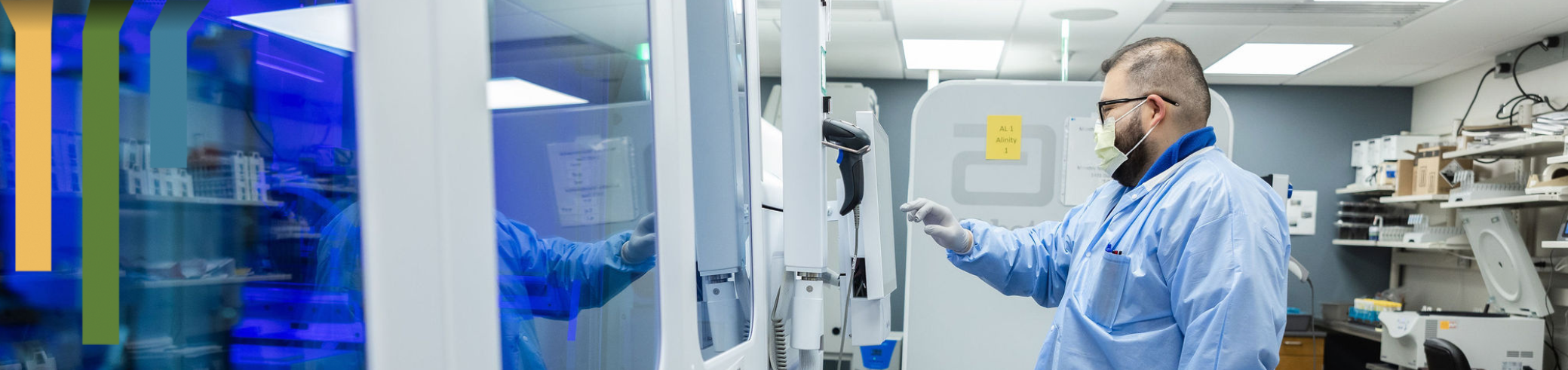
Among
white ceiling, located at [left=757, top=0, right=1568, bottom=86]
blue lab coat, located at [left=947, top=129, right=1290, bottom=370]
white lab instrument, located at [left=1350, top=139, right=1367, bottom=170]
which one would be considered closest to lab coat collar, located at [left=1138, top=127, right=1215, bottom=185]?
blue lab coat, located at [left=947, top=129, right=1290, bottom=370]

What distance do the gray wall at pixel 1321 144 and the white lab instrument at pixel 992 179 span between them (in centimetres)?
342

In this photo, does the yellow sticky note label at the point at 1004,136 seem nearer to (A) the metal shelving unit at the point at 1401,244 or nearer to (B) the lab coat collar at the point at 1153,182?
(B) the lab coat collar at the point at 1153,182

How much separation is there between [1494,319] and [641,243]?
5.50 m

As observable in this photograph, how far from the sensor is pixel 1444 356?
460 centimetres

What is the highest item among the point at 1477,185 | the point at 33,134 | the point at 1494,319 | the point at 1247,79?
the point at 1247,79

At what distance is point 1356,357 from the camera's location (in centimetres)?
617

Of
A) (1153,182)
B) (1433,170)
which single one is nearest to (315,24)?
(1153,182)

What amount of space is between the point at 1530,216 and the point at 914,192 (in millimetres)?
4679

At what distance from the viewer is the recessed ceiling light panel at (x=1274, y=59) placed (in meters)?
5.43

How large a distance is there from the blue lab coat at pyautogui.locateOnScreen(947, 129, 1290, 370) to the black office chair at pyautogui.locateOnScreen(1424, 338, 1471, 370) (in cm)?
391

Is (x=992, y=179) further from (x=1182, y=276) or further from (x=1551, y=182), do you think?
(x=1551, y=182)

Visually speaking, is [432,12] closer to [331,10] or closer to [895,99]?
[331,10]

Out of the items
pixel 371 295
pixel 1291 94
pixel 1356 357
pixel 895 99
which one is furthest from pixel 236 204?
pixel 1291 94

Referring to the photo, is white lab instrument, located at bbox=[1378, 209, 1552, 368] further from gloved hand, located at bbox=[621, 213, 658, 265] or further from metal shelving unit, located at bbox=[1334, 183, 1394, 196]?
gloved hand, located at bbox=[621, 213, 658, 265]
